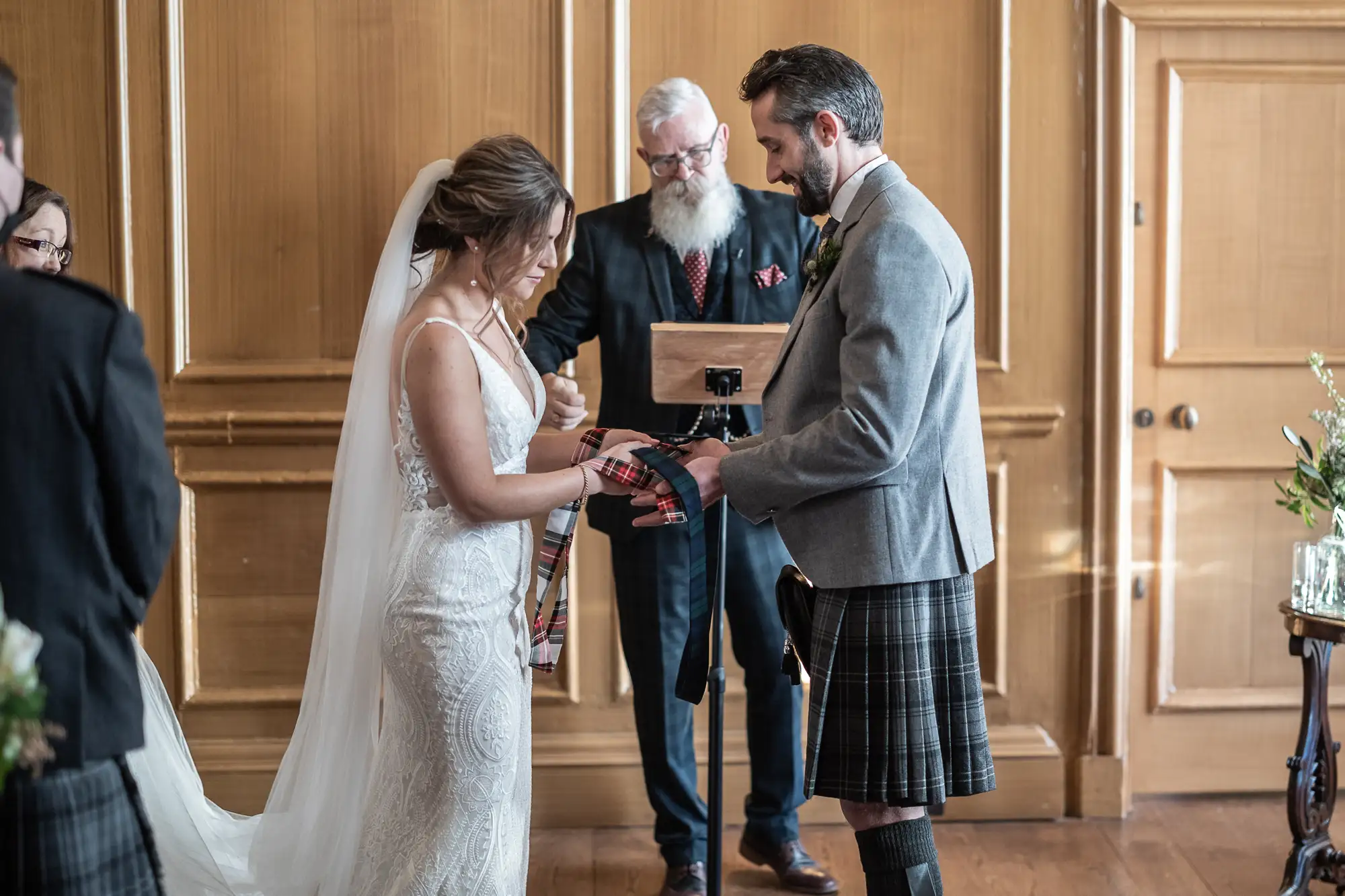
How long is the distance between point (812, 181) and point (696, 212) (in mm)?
961

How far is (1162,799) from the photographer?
3.91 m

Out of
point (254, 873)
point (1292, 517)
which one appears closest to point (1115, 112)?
point (1292, 517)

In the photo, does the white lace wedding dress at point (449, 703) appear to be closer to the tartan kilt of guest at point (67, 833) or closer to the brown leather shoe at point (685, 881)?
the tartan kilt of guest at point (67, 833)

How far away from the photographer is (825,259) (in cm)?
222

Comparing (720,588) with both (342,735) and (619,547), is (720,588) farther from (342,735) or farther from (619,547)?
(342,735)

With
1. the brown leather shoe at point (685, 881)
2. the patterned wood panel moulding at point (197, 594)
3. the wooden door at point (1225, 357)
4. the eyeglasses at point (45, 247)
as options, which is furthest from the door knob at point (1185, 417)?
the eyeglasses at point (45, 247)

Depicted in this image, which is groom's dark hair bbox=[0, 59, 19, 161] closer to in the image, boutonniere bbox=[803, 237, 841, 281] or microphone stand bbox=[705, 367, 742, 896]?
boutonniere bbox=[803, 237, 841, 281]

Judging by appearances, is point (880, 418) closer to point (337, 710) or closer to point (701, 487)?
point (701, 487)

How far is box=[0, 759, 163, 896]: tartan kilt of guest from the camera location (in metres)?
1.47

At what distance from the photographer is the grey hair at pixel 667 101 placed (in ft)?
10.4

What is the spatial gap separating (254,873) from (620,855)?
119 cm

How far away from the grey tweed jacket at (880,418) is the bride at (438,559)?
0.43 m

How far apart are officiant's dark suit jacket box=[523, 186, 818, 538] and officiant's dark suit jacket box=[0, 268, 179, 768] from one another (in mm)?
1826

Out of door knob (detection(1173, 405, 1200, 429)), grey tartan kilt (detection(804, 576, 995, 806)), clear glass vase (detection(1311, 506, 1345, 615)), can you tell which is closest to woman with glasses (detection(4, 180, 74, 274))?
grey tartan kilt (detection(804, 576, 995, 806))
